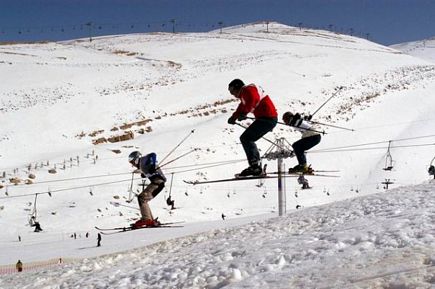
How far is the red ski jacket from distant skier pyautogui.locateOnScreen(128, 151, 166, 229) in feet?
9.80

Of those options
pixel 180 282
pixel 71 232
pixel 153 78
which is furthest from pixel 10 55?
pixel 180 282

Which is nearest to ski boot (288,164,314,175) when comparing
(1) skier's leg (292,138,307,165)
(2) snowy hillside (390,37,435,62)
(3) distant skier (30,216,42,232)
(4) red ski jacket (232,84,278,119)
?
(1) skier's leg (292,138,307,165)

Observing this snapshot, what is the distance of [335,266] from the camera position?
5.24 meters

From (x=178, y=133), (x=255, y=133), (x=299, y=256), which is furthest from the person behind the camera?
(x=178, y=133)

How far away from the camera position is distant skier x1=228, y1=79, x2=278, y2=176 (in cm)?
992

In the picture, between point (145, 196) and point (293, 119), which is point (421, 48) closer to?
point (293, 119)

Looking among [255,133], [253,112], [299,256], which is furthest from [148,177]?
[299,256]

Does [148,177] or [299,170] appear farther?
[148,177]

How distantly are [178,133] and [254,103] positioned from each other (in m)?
22.5

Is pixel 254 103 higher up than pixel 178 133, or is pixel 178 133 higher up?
pixel 178 133

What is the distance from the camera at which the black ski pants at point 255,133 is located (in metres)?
10.5

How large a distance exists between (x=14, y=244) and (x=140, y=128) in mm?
17224

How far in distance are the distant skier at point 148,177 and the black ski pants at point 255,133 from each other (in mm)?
2449

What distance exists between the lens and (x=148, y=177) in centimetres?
1242
